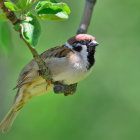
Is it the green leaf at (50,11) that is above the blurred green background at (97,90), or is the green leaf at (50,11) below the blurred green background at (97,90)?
above

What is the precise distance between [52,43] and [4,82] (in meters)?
1.83

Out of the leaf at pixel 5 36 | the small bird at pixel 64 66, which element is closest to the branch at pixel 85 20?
the small bird at pixel 64 66

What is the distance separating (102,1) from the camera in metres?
7.39

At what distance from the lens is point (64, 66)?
3365 mm

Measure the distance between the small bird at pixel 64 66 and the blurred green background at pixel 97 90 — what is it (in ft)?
7.14

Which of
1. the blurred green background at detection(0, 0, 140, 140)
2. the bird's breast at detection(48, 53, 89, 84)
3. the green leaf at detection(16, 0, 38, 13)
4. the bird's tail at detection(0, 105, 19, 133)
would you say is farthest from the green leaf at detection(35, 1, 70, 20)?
the blurred green background at detection(0, 0, 140, 140)

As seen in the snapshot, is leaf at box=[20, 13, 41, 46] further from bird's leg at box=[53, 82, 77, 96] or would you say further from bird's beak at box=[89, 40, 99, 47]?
bird's beak at box=[89, 40, 99, 47]

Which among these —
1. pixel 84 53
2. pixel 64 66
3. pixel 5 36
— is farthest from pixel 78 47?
pixel 5 36

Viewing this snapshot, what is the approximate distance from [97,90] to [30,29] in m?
4.93

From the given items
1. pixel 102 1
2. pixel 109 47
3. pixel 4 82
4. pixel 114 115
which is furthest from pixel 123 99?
pixel 4 82

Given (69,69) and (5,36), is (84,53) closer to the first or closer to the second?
(69,69)

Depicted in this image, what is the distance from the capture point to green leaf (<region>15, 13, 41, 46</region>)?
203 cm

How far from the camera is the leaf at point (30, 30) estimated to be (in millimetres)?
2031

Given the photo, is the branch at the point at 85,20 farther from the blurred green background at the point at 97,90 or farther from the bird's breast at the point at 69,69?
the blurred green background at the point at 97,90
